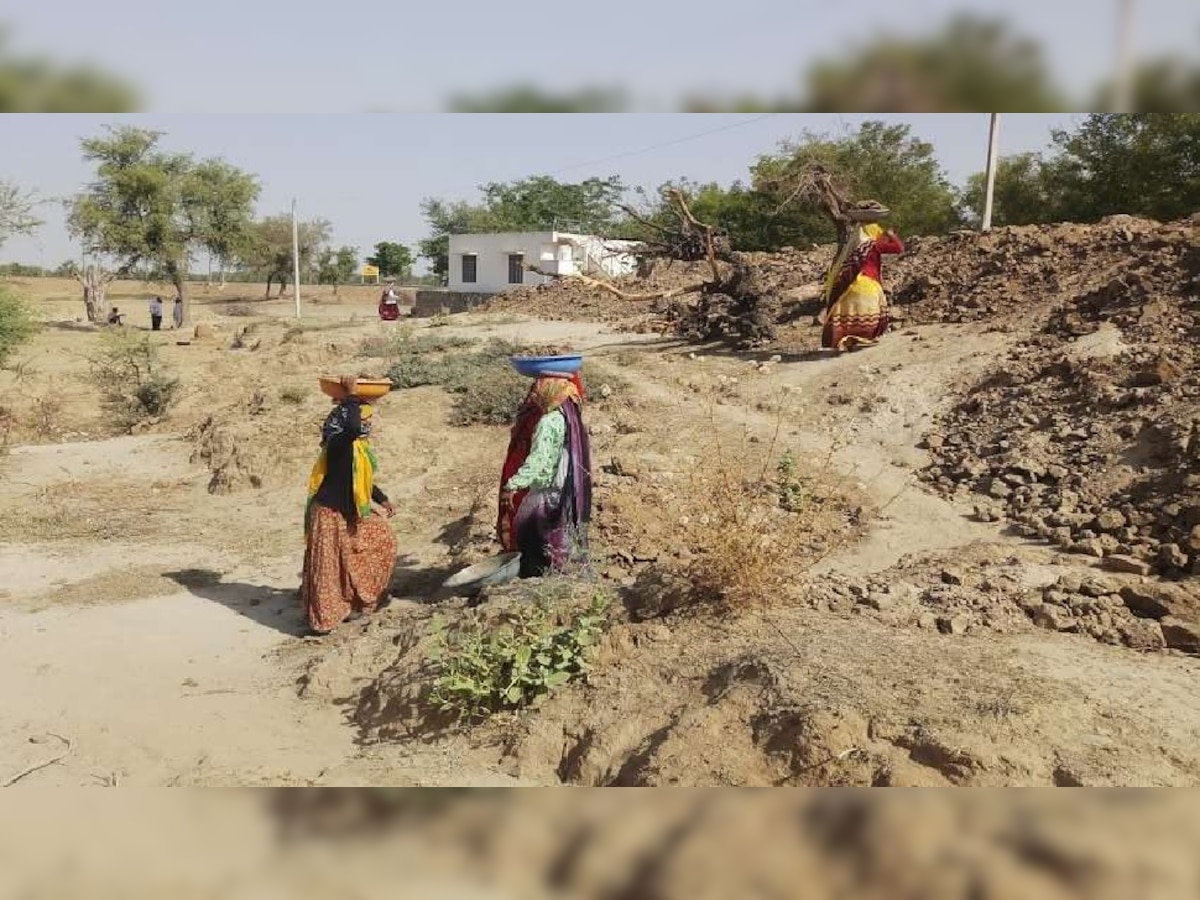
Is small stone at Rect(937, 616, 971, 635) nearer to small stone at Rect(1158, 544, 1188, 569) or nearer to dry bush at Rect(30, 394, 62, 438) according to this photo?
small stone at Rect(1158, 544, 1188, 569)

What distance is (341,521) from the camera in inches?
207

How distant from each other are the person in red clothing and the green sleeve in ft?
22.8

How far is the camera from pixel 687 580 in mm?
4191

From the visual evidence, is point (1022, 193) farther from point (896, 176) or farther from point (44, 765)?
point (44, 765)

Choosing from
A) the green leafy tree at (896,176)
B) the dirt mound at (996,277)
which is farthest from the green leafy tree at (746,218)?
the dirt mound at (996,277)

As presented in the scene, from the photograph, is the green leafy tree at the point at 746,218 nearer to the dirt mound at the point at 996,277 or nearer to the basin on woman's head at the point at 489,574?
the dirt mound at the point at 996,277

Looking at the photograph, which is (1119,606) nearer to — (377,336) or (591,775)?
(591,775)

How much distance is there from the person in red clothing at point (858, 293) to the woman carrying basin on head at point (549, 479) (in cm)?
674

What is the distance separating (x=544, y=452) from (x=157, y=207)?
25848mm

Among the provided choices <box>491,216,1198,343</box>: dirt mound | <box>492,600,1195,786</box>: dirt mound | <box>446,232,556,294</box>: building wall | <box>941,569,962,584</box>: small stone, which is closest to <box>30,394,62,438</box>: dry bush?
<box>491,216,1198,343</box>: dirt mound

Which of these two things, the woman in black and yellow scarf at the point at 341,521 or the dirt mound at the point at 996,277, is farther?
the dirt mound at the point at 996,277

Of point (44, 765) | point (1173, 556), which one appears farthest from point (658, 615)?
point (1173, 556)

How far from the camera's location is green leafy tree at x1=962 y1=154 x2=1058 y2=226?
18.4 meters

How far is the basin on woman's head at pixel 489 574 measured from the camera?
16.6 ft
